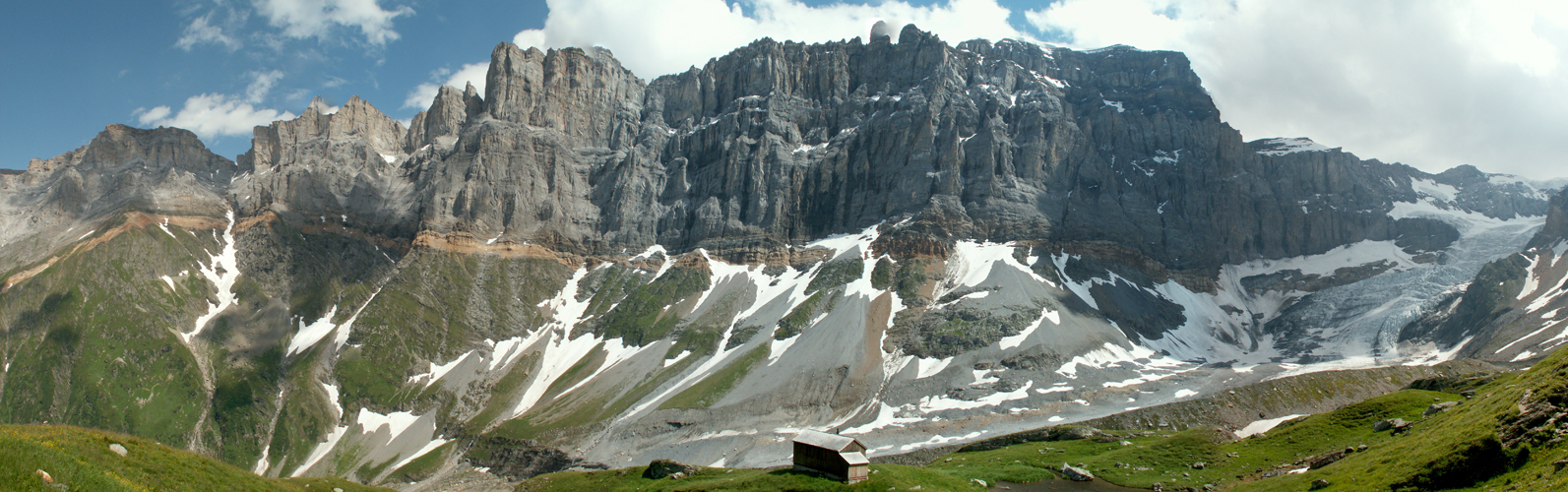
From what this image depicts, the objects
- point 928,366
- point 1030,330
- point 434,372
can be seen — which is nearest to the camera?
point 928,366

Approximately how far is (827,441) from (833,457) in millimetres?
2223

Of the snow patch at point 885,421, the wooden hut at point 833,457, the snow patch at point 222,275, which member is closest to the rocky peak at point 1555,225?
the snow patch at point 885,421

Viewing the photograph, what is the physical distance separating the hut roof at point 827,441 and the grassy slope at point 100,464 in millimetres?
27170

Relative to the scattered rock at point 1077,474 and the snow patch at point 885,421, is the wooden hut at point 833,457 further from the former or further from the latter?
the snow patch at point 885,421

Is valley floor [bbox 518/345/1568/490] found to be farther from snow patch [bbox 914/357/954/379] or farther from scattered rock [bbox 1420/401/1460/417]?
snow patch [bbox 914/357/954/379]

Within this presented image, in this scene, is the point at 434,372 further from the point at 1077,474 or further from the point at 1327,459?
the point at 1327,459

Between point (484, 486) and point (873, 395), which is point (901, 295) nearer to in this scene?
point (873, 395)

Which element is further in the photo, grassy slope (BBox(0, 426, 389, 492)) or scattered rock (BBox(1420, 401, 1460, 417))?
scattered rock (BBox(1420, 401, 1460, 417))

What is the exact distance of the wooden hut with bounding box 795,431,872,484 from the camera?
42625 mm

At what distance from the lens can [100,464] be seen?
26203mm

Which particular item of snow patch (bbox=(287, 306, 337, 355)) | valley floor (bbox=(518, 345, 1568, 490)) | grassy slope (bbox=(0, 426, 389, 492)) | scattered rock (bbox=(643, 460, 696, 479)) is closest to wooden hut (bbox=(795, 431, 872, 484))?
valley floor (bbox=(518, 345, 1568, 490))

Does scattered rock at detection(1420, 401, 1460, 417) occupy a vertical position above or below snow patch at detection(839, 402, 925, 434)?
above

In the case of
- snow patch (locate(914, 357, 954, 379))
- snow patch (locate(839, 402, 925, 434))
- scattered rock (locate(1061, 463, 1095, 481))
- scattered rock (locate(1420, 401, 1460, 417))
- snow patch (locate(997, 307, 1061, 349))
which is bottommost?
scattered rock (locate(1061, 463, 1095, 481))

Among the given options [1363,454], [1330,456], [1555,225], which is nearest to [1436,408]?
[1330,456]
